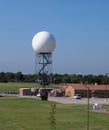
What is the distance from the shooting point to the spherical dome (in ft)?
358

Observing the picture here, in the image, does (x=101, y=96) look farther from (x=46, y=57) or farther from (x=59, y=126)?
(x=59, y=126)

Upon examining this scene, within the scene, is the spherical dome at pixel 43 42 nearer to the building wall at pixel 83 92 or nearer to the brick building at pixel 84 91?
the brick building at pixel 84 91

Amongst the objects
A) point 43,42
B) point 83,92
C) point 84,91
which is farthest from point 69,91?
point 43,42

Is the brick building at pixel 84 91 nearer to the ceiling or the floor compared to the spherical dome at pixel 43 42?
nearer to the floor

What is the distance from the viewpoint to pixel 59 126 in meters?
39.6

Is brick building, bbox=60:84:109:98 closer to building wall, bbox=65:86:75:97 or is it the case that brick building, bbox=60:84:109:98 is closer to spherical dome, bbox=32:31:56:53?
building wall, bbox=65:86:75:97

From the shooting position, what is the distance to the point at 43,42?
10900cm

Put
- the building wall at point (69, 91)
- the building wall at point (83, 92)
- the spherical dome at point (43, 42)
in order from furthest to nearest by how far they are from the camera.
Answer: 1. the building wall at point (69, 91)
2. the building wall at point (83, 92)
3. the spherical dome at point (43, 42)

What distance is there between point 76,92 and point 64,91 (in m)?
5.76

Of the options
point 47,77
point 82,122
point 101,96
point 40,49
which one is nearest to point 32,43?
point 40,49

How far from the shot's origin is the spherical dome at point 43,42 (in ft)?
358

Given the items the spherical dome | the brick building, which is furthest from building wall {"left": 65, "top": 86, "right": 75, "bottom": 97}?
the spherical dome

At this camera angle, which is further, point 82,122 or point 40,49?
point 40,49

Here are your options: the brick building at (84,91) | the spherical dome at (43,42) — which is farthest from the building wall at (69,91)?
the spherical dome at (43,42)
